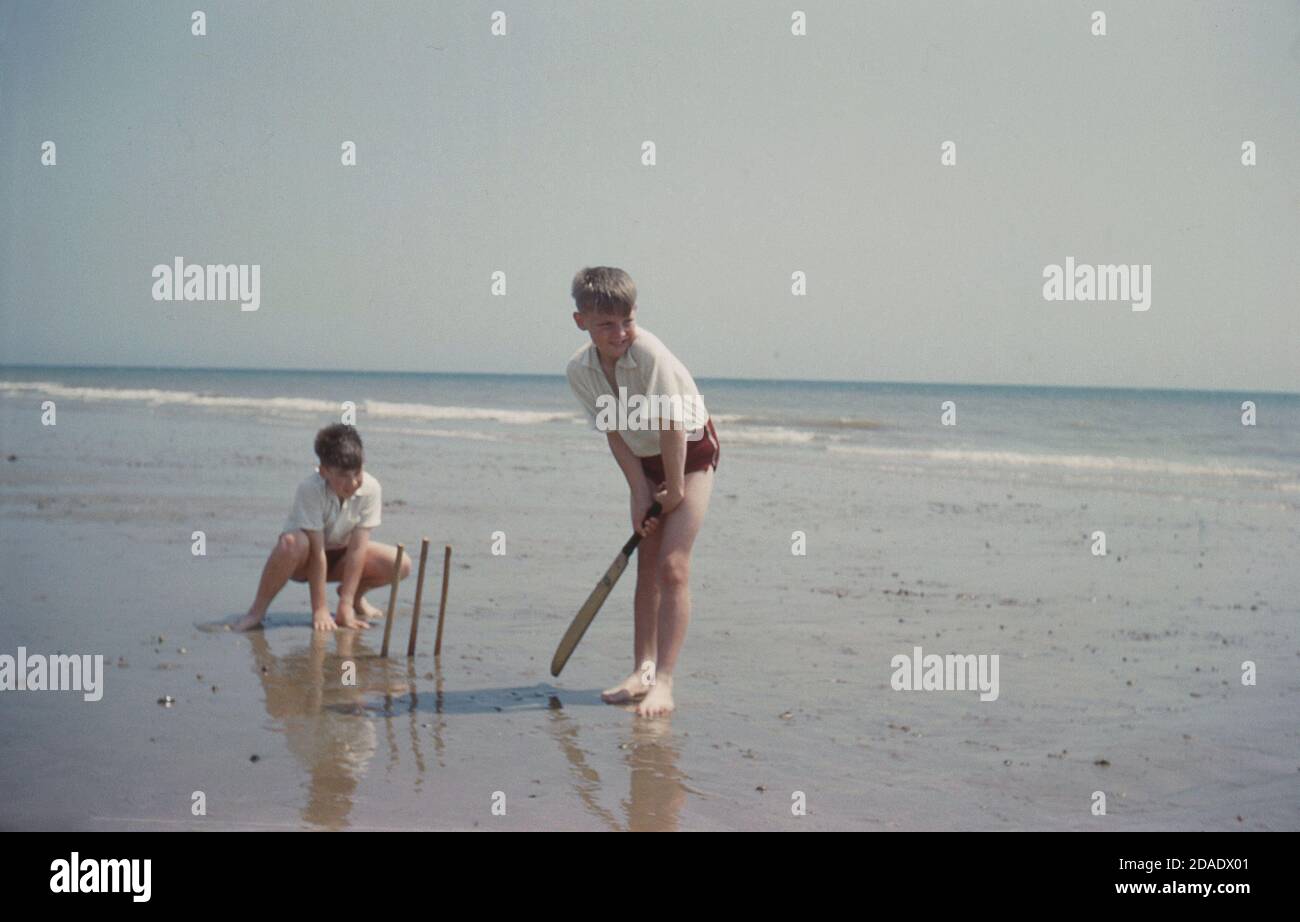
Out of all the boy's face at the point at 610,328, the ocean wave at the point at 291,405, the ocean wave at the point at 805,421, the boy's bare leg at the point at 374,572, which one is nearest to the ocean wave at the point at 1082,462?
the ocean wave at the point at 805,421

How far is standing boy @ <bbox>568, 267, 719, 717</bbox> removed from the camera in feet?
14.7

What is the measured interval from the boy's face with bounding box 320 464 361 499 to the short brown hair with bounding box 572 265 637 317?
174 cm

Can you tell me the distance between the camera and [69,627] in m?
5.46

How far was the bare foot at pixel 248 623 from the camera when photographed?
5.66 meters

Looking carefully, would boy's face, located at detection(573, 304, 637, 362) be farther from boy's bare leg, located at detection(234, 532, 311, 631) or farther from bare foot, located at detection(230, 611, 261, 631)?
bare foot, located at detection(230, 611, 261, 631)

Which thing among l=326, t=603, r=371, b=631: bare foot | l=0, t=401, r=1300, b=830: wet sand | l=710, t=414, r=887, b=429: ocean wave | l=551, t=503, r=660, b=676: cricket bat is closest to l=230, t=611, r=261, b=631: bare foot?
l=0, t=401, r=1300, b=830: wet sand

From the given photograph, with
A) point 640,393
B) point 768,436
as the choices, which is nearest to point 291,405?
point 768,436

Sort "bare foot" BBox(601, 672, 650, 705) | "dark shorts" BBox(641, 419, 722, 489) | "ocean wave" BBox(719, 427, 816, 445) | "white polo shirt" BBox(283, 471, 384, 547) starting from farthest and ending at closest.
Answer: "ocean wave" BBox(719, 427, 816, 445) < "white polo shirt" BBox(283, 471, 384, 547) < "dark shorts" BBox(641, 419, 722, 489) < "bare foot" BBox(601, 672, 650, 705)

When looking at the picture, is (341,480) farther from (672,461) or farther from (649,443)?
(672,461)

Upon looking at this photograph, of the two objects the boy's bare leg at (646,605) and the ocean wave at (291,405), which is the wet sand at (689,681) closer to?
the boy's bare leg at (646,605)

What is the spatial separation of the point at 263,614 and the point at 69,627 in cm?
80

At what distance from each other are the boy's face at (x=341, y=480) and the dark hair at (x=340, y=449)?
20mm
